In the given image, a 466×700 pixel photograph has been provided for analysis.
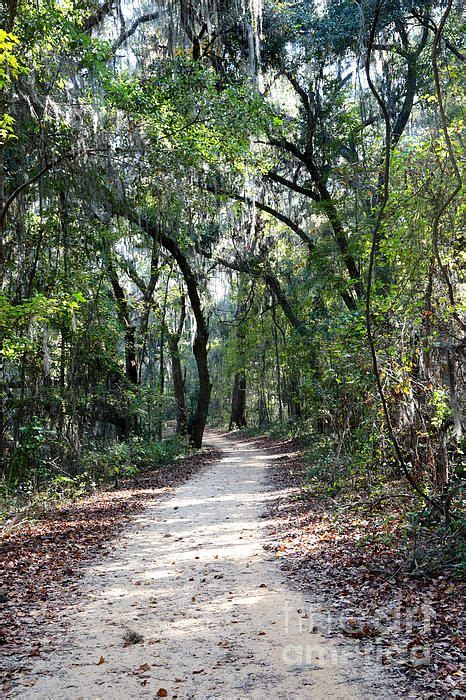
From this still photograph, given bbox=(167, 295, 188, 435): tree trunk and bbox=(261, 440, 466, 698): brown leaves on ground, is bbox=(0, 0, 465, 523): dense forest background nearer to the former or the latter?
bbox=(261, 440, 466, 698): brown leaves on ground

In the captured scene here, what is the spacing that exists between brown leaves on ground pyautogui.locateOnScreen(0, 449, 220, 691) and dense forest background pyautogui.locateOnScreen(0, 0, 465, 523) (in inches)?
50.8

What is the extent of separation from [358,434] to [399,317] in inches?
112

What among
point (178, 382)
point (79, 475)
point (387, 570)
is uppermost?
point (178, 382)

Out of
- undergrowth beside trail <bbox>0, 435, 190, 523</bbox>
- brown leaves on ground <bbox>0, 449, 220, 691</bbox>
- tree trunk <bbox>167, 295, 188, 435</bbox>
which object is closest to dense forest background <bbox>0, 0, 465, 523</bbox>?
undergrowth beside trail <bbox>0, 435, 190, 523</bbox>

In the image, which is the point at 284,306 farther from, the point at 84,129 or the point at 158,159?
the point at 84,129

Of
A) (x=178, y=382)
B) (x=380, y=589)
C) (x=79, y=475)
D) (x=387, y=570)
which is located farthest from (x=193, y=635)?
(x=178, y=382)

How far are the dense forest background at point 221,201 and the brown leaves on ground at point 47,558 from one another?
129cm

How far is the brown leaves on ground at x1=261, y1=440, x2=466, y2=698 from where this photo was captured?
3299mm

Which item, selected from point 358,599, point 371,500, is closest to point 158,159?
point 371,500

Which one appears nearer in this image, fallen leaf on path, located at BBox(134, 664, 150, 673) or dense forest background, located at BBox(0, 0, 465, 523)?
fallen leaf on path, located at BBox(134, 664, 150, 673)

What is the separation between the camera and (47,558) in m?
6.18

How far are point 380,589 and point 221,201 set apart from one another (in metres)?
11.2

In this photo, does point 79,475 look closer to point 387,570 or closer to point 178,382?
point 387,570

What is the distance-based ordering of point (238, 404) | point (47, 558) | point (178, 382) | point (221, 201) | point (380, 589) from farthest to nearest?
point (238, 404)
point (178, 382)
point (221, 201)
point (47, 558)
point (380, 589)
